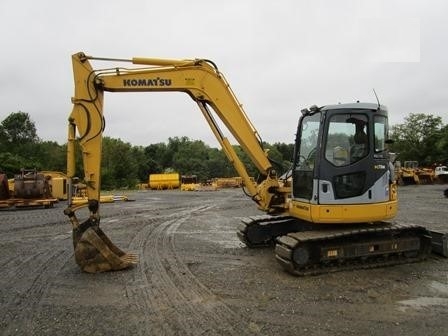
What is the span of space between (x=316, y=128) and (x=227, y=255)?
3153 mm

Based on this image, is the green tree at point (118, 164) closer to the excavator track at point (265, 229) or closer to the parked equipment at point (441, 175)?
the parked equipment at point (441, 175)

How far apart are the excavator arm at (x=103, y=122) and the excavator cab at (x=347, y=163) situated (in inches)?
60.9

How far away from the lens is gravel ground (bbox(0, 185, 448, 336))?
4.95m

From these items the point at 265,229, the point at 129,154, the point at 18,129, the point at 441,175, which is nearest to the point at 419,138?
the point at 441,175

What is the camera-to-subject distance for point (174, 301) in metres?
5.82

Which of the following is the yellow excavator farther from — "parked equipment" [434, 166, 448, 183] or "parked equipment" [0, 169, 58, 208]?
"parked equipment" [434, 166, 448, 183]

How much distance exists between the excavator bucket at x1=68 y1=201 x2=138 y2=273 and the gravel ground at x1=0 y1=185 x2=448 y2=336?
213mm

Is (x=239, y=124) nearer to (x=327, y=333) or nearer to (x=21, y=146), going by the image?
(x=327, y=333)

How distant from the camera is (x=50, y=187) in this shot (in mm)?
23703

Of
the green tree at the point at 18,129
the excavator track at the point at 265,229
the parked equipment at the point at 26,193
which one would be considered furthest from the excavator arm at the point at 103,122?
the green tree at the point at 18,129

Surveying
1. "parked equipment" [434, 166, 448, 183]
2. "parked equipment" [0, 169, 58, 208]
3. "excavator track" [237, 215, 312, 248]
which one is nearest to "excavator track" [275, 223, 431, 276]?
"excavator track" [237, 215, 312, 248]

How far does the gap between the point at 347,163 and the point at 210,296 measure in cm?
327

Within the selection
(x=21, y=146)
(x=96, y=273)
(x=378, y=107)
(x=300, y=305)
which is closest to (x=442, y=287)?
(x=300, y=305)

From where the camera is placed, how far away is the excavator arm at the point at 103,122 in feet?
24.3
